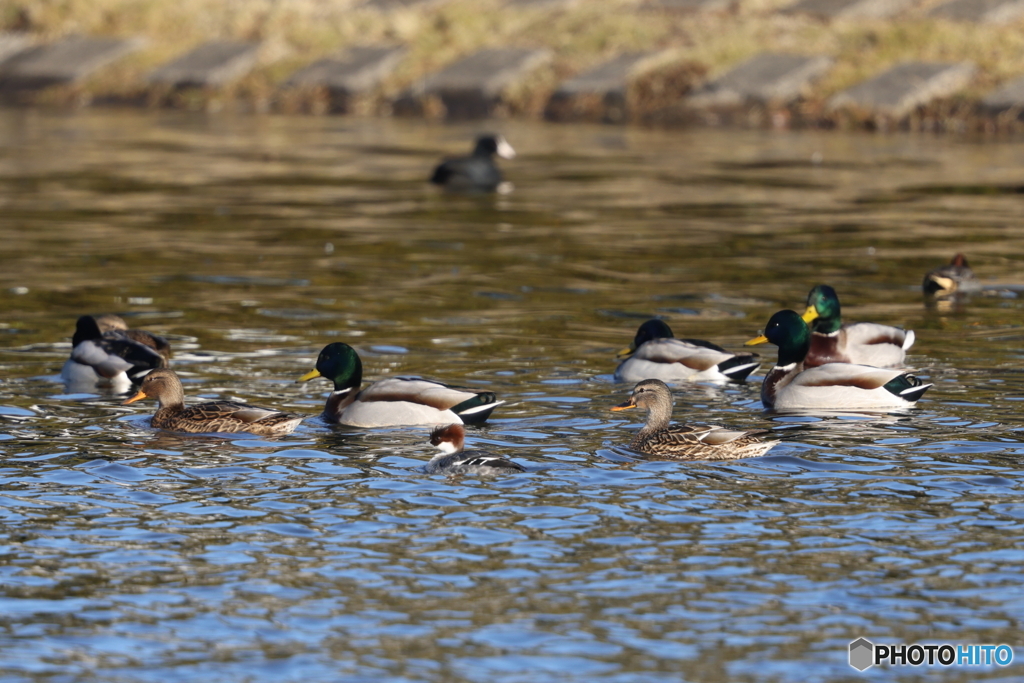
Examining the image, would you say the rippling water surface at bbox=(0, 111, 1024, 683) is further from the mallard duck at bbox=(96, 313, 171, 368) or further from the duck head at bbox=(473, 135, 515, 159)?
the duck head at bbox=(473, 135, 515, 159)

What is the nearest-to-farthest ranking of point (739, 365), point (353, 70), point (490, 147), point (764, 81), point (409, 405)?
point (409, 405) < point (739, 365) < point (490, 147) < point (764, 81) < point (353, 70)

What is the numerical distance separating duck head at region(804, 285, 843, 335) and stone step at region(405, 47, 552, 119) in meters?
21.4

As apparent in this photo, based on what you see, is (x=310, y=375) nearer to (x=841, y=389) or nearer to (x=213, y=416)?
(x=213, y=416)

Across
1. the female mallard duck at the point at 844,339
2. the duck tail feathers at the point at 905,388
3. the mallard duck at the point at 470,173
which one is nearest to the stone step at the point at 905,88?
the mallard duck at the point at 470,173

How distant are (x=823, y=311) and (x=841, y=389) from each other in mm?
1584

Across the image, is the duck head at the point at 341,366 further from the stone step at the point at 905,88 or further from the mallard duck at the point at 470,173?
the stone step at the point at 905,88

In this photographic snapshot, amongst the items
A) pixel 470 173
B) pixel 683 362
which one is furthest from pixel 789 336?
pixel 470 173


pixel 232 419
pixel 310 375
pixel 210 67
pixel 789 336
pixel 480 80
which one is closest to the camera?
pixel 232 419

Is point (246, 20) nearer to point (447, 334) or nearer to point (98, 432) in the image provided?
point (447, 334)

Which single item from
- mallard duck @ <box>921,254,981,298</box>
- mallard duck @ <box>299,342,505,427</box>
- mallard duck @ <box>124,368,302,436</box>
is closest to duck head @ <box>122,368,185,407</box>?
mallard duck @ <box>124,368,302,436</box>

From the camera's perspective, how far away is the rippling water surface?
6738 mm

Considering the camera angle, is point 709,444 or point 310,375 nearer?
point 709,444

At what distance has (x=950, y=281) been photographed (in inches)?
615

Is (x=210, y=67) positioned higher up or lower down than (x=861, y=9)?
lower down
